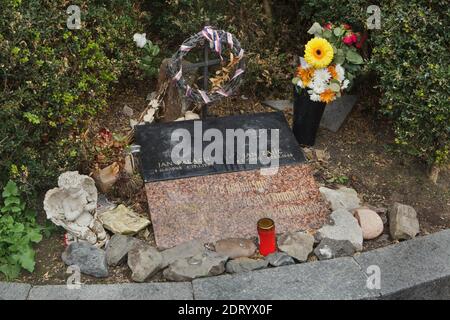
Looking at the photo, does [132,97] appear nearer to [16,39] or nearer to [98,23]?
[98,23]

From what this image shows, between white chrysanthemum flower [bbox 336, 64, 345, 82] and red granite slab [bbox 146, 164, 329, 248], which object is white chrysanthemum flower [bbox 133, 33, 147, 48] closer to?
red granite slab [bbox 146, 164, 329, 248]

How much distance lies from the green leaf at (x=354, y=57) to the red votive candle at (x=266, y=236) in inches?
68.7

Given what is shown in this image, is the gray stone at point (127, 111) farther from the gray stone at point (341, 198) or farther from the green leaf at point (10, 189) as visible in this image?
the gray stone at point (341, 198)

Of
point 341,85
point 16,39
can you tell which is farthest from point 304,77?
point 16,39

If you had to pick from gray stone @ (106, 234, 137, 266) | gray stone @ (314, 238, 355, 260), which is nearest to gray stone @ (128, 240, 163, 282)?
gray stone @ (106, 234, 137, 266)

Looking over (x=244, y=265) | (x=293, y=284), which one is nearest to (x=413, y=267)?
(x=293, y=284)

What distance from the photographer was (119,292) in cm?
400

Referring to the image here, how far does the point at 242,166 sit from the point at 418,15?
1.89 m

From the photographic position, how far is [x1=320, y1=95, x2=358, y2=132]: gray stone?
574 centimetres

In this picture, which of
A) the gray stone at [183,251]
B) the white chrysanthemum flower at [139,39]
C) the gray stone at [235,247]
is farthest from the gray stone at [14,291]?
the white chrysanthemum flower at [139,39]

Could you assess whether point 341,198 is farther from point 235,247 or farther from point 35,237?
point 35,237

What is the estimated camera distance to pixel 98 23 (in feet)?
16.9
